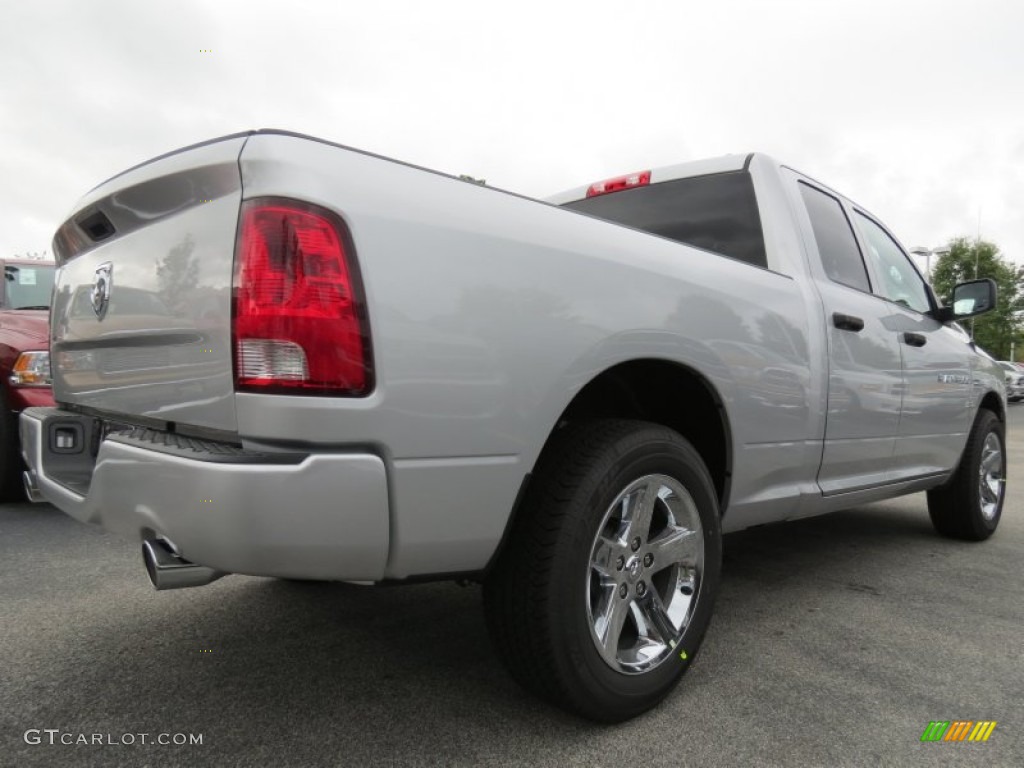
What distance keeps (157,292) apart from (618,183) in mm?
2230

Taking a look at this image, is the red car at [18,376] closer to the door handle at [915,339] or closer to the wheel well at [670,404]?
the wheel well at [670,404]

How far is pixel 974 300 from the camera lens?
3.77m

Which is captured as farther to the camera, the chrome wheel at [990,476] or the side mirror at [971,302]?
the chrome wheel at [990,476]

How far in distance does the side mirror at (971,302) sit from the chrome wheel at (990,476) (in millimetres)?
796

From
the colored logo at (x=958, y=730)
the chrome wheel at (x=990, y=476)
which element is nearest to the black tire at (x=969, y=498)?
the chrome wheel at (x=990, y=476)

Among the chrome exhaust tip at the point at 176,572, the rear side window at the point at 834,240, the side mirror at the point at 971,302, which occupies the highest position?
the rear side window at the point at 834,240

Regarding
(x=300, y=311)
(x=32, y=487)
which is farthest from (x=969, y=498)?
(x=32, y=487)

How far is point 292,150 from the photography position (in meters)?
1.41

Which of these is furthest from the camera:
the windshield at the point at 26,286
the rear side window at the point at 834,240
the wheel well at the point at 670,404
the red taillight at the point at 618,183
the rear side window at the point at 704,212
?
the windshield at the point at 26,286

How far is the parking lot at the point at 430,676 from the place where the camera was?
1.71 meters

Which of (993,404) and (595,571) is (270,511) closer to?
(595,571)

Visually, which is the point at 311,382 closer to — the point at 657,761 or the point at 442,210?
the point at 442,210

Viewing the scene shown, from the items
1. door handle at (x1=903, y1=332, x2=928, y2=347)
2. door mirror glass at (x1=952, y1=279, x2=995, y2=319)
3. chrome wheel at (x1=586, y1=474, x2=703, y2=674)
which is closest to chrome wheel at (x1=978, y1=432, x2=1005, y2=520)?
door mirror glass at (x1=952, y1=279, x2=995, y2=319)

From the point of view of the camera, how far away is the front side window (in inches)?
133
